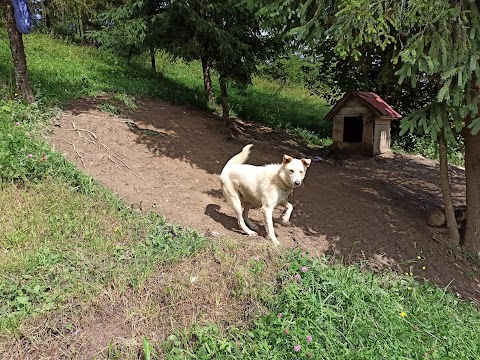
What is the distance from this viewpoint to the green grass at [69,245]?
11.1ft

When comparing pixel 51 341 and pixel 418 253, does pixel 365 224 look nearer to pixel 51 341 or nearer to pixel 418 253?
pixel 418 253

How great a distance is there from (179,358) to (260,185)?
7.65 ft

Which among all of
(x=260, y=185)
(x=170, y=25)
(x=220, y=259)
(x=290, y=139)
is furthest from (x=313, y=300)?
(x=290, y=139)

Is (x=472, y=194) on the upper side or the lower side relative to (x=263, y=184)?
lower

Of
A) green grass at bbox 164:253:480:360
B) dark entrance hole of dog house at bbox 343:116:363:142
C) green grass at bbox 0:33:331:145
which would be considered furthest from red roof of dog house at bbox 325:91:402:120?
green grass at bbox 164:253:480:360

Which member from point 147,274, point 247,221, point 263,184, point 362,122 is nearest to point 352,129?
point 362,122

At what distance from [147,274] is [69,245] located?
3.18ft

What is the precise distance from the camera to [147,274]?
3.70m

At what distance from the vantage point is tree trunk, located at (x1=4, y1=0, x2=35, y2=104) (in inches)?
269

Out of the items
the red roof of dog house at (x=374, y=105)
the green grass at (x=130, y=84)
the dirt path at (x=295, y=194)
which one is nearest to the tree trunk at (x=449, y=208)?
the dirt path at (x=295, y=194)

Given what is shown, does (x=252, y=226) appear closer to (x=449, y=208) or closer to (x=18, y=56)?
(x=449, y=208)

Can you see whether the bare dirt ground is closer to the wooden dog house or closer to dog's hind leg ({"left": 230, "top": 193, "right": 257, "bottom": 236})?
dog's hind leg ({"left": 230, "top": 193, "right": 257, "bottom": 236})

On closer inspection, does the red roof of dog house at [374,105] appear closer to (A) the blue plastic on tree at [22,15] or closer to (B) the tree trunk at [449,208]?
(B) the tree trunk at [449,208]

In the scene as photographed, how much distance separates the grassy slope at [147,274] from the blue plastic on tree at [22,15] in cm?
212
